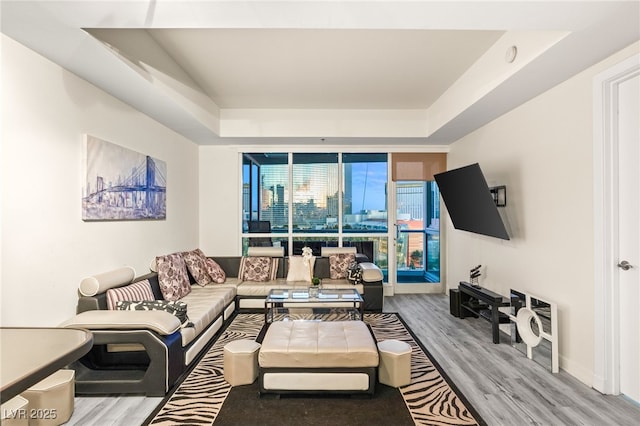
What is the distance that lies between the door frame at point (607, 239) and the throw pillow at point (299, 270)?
325cm

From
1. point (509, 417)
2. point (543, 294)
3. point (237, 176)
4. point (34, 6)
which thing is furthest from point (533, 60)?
point (237, 176)

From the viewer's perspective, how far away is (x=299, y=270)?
4887 millimetres

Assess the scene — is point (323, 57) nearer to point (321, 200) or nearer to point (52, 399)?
point (321, 200)

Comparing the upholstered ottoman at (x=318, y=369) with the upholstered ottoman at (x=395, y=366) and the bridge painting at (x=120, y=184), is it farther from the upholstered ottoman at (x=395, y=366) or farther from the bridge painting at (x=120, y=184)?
the bridge painting at (x=120, y=184)

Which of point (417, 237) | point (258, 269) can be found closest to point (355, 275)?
point (258, 269)

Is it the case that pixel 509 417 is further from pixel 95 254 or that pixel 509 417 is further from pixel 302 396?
pixel 95 254

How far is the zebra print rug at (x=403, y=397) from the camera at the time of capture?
2.17 metres

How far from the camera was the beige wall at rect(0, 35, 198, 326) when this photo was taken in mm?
2172

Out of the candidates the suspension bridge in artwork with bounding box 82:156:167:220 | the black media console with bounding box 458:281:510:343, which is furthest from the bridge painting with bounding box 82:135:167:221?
the black media console with bounding box 458:281:510:343

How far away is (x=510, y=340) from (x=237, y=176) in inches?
177

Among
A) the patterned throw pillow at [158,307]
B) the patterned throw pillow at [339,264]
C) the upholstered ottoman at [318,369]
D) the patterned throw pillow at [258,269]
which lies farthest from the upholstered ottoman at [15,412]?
the patterned throw pillow at [339,264]

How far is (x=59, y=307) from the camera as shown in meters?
2.54

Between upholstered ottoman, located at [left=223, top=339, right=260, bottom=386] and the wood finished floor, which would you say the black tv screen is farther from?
upholstered ottoman, located at [left=223, top=339, right=260, bottom=386]

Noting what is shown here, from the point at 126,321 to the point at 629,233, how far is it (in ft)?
12.3
